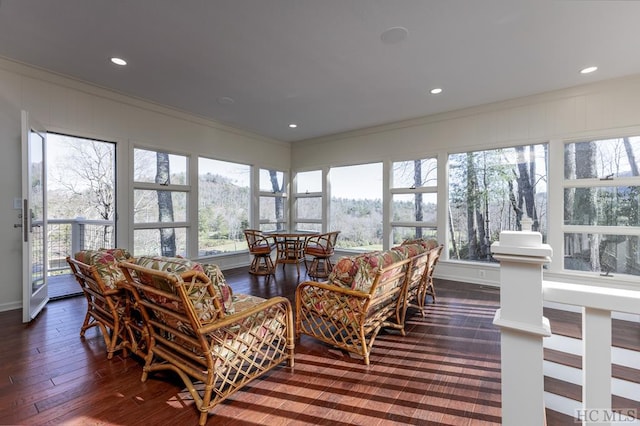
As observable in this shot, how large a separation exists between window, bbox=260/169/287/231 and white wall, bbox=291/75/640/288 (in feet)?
7.14

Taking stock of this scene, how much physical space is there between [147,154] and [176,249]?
1.73 metres

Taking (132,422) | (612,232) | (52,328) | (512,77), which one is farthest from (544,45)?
(52,328)

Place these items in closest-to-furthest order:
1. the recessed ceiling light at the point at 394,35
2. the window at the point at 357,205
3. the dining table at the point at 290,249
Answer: the recessed ceiling light at the point at 394,35, the dining table at the point at 290,249, the window at the point at 357,205

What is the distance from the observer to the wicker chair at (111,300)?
2.19m

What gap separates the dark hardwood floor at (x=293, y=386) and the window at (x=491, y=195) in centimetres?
230

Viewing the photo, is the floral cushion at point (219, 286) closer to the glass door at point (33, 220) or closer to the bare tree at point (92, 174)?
the glass door at point (33, 220)

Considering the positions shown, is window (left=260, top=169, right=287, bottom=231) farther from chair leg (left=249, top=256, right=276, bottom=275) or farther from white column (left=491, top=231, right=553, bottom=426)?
white column (left=491, top=231, right=553, bottom=426)

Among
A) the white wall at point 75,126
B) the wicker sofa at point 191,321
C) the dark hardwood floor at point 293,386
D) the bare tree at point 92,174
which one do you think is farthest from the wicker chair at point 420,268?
the bare tree at point 92,174

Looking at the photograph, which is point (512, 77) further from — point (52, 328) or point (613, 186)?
point (52, 328)

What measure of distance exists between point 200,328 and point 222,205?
4.56 metres

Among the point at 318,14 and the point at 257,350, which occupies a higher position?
the point at 318,14

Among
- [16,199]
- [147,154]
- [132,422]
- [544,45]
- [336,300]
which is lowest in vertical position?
[132,422]

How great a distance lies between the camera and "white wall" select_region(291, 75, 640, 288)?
12.1 feet

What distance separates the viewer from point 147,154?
4.66m
